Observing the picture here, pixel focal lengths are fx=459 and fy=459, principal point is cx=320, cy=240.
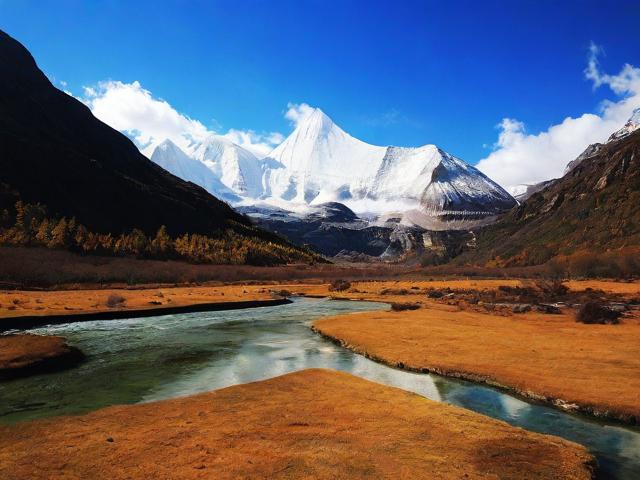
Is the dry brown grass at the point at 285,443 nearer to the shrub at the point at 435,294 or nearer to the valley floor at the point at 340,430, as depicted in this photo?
the valley floor at the point at 340,430

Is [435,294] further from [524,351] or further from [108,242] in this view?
[108,242]

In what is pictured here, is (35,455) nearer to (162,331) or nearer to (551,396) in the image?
(551,396)

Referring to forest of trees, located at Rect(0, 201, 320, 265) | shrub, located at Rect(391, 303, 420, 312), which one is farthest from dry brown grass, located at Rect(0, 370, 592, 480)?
forest of trees, located at Rect(0, 201, 320, 265)

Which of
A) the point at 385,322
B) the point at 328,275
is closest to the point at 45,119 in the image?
the point at 328,275

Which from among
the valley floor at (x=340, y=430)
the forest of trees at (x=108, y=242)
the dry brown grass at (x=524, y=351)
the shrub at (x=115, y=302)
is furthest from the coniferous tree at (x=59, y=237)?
the valley floor at (x=340, y=430)

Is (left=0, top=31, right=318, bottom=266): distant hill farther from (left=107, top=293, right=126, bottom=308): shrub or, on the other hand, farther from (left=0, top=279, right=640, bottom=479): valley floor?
(left=0, top=279, right=640, bottom=479): valley floor
